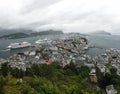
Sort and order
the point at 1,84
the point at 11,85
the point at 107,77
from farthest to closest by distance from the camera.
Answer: the point at 107,77, the point at 11,85, the point at 1,84

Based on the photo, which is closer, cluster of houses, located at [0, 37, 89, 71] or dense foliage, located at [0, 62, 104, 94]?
dense foliage, located at [0, 62, 104, 94]

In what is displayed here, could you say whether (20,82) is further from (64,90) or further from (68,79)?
(68,79)

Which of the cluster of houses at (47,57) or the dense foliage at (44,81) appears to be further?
the cluster of houses at (47,57)

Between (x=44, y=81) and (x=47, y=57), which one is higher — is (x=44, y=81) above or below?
above

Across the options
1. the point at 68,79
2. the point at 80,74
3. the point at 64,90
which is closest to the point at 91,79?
the point at 80,74

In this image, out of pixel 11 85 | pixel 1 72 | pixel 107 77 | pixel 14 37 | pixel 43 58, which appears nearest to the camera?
pixel 11 85

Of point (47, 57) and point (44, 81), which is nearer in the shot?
point (44, 81)

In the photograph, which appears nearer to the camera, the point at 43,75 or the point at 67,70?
the point at 43,75

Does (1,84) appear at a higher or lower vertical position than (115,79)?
higher
